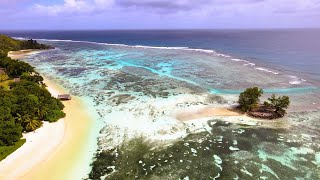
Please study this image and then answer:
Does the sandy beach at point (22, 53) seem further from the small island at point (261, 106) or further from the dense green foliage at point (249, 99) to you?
the small island at point (261, 106)

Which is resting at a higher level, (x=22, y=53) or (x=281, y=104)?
(x=22, y=53)

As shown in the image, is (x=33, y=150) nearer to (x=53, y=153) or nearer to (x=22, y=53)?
(x=53, y=153)

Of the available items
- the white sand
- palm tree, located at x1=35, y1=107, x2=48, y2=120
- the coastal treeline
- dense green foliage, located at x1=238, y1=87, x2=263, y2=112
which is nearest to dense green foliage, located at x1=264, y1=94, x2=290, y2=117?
dense green foliage, located at x1=238, y1=87, x2=263, y2=112

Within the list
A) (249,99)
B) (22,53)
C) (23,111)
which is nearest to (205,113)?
(249,99)

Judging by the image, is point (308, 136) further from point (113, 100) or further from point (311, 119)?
point (113, 100)

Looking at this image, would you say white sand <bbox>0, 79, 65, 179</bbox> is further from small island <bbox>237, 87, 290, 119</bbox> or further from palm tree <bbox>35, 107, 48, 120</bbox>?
small island <bbox>237, 87, 290, 119</bbox>

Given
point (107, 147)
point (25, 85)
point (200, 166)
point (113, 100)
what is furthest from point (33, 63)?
point (200, 166)
